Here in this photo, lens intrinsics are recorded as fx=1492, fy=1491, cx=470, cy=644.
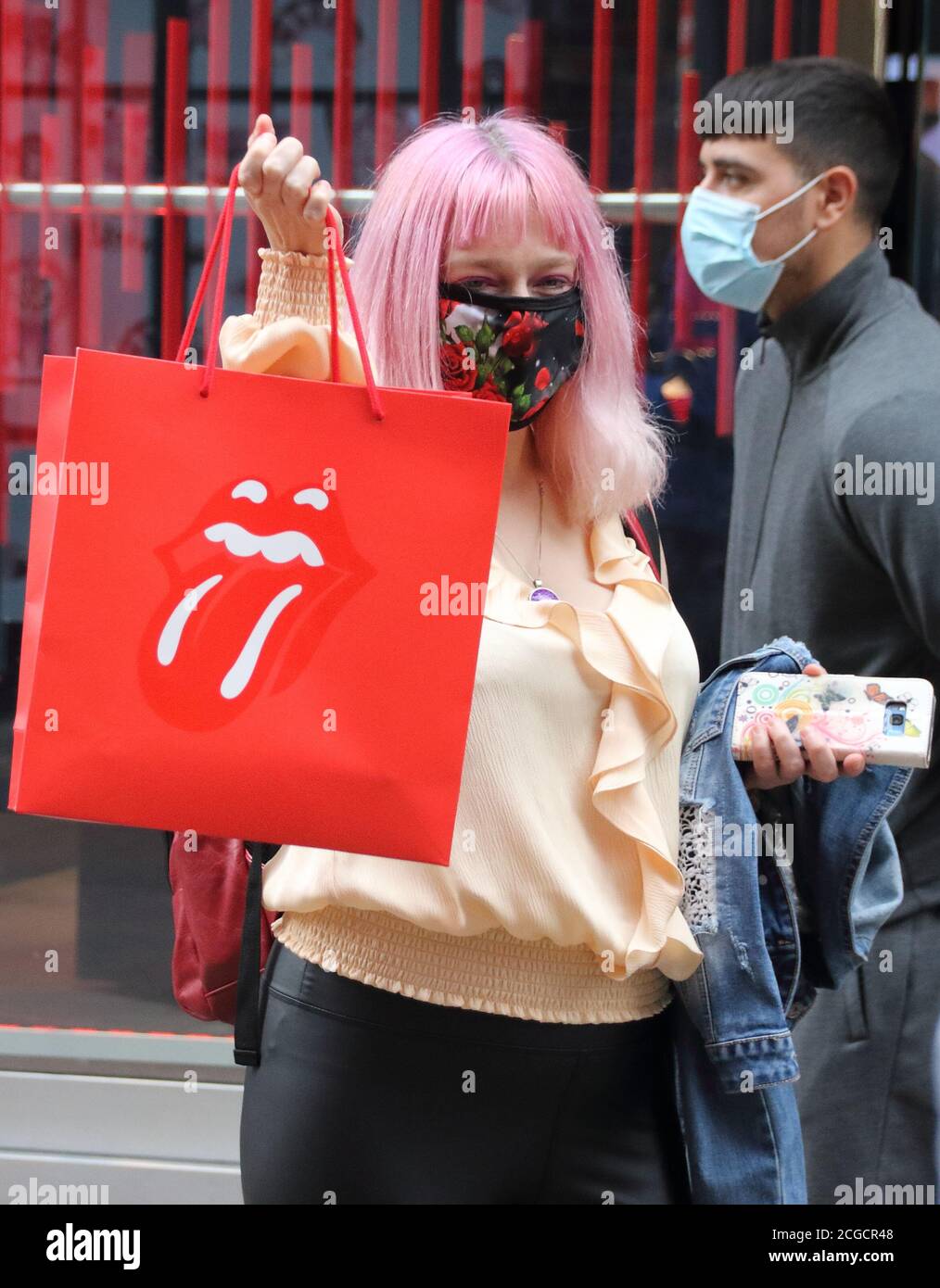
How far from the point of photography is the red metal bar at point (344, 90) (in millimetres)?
3496

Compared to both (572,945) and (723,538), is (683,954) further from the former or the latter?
(723,538)

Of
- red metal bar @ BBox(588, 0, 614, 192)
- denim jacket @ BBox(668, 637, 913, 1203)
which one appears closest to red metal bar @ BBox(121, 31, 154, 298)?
red metal bar @ BBox(588, 0, 614, 192)

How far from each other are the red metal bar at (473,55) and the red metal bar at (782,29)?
668mm

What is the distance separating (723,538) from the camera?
3.53 metres

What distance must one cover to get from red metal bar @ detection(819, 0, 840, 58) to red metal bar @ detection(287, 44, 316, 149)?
1.18 metres

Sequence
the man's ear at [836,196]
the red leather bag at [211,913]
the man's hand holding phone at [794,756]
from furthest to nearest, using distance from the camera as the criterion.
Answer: the man's ear at [836,196]
the red leather bag at [211,913]
the man's hand holding phone at [794,756]

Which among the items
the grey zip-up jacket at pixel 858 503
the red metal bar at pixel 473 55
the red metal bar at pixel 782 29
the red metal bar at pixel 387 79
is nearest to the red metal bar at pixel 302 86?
the red metal bar at pixel 387 79

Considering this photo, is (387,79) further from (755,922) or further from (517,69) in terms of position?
(755,922)

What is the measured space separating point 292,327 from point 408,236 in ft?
0.90

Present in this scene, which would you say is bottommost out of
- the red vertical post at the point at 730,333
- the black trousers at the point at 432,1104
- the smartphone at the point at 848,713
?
the black trousers at the point at 432,1104

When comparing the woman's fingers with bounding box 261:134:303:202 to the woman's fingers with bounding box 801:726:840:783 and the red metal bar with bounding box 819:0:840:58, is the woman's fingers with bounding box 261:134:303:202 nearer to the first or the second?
the woman's fingers with bounding box 801:726:840:783

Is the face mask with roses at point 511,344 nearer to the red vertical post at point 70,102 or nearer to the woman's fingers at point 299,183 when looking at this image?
the woman's fingers at point 299,183

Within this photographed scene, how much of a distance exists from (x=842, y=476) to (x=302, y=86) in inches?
68.2

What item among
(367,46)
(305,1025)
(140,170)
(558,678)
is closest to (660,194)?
(367,46)
